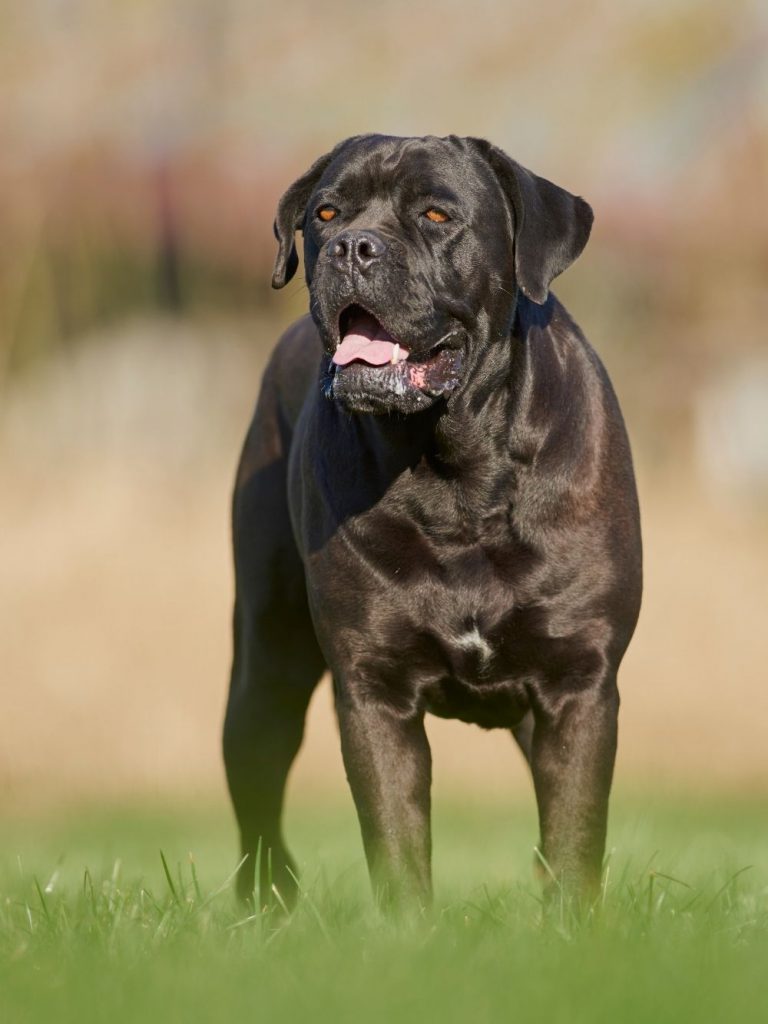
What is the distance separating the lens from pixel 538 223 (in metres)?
4.29

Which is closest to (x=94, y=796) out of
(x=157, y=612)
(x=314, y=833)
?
(x=157, y=612)

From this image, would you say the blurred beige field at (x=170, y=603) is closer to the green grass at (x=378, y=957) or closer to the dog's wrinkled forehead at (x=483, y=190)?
the dog's wrinkled forehead at (x=483, y=190)

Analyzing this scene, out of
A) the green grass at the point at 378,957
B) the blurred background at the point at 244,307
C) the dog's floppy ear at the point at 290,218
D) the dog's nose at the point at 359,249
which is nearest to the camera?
the green grass at the point at 378,957

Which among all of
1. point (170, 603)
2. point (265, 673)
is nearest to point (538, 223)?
point (265, 673)

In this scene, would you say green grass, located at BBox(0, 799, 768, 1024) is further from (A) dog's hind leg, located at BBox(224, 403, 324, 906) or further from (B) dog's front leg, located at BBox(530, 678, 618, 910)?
(A) dog's hind leg, located at BBox(224, 403, 324, 906)

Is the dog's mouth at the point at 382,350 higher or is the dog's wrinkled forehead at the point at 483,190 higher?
the dog's wrinkled forehead at the point at 483,190

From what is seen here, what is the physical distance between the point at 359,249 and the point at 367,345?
0.81 ft

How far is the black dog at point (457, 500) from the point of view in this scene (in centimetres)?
416

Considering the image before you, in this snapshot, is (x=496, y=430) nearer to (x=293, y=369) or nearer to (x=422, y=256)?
(x=422, y=256)

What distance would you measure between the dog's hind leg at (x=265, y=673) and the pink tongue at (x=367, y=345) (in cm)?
122

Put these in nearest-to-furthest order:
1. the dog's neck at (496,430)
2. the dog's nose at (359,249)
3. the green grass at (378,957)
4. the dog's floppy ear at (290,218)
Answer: the green grass at (378,957) → the dog's nose at (359,249) → the dog's neck at (496,430) → the dog's floppy ear at (290,218)

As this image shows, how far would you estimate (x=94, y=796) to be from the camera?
13.2m

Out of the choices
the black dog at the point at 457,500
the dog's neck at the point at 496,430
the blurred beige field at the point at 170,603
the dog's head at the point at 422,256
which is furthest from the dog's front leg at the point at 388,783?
the blurred beige field at the point at 170,603

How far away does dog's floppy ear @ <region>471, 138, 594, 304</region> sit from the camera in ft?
13.8
